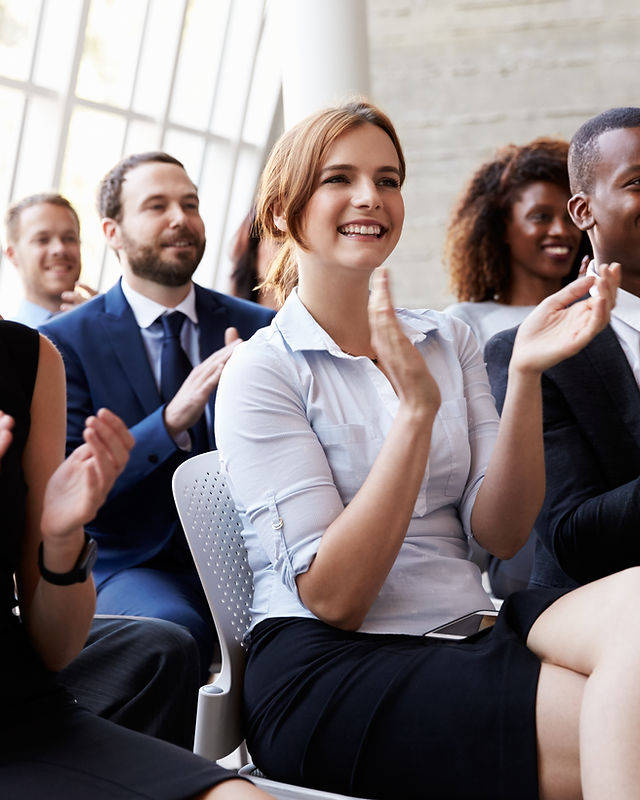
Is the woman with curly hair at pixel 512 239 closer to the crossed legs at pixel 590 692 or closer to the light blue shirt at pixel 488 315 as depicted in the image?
the light blue shirt at pixel 488 315

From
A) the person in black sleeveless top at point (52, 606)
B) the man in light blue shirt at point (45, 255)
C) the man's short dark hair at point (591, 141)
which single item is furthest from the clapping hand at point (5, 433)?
the man in light blue shirt at point (45, 255)

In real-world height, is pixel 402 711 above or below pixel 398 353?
below

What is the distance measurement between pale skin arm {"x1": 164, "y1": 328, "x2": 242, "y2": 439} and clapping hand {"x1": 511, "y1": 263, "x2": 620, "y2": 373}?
1032 mm

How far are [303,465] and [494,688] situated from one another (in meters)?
0.48

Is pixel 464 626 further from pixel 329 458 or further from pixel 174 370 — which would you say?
pixel 174 370

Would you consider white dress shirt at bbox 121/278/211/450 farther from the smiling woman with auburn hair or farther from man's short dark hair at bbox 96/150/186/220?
the smiling woman with auburn hair

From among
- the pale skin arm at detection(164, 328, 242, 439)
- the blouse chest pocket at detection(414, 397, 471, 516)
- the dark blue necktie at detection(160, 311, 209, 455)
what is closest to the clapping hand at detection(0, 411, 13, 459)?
the blouse chest pocket at detection(414, 397, 471, 516)

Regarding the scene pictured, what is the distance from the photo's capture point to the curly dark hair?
11.4 ft

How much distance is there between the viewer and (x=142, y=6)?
8.09 metres

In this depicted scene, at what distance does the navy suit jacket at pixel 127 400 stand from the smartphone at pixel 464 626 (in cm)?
108

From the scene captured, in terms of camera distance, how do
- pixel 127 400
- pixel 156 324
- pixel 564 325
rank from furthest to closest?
pixel 156 324 → pixel 127 400 → pixel 564 325

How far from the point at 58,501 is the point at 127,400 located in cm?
156

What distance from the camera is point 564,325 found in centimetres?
170

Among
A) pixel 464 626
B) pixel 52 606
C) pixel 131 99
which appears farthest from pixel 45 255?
pixel 131 99
